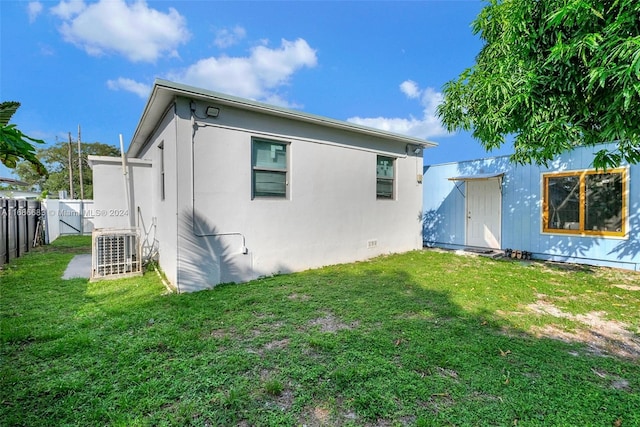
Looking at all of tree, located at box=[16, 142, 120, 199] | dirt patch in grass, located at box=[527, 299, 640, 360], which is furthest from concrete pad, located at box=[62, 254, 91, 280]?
tree, located at box=[16, 142, 120, 199]

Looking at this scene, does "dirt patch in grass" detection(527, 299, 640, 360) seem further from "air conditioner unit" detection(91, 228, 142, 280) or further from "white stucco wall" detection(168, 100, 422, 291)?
"air conditioner unit" detection(91, 228, 142, 280)

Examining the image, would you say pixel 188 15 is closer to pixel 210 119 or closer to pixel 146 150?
pixel 146 150

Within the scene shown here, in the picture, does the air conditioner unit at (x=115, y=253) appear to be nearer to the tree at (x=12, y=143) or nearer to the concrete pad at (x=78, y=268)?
the concrete pad at (x=78, y=268)

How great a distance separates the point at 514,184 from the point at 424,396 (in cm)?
797

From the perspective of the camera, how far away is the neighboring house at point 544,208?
261 inches

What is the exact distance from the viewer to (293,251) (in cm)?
612

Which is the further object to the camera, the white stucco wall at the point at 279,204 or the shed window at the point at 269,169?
the shed window at the point at 269,169

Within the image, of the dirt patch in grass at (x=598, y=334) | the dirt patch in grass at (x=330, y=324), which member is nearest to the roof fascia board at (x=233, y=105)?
the dirt patch in grass at (x=330, y=324)

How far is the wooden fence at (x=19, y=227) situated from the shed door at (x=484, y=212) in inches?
480

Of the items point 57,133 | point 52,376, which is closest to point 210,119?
point 52,376

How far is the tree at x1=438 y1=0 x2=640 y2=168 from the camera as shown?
302 cm

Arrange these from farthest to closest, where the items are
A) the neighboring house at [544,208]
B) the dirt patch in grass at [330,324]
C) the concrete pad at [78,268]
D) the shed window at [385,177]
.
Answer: the shed window at [385,177]
the neighboring house at [544,208]
the concrete pad at [78,268]
the dirt patch in grass at [330,324]

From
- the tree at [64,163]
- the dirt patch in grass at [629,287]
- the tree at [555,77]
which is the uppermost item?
the tree at [64,163]

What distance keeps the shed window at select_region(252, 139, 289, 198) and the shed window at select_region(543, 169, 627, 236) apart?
271 inches
